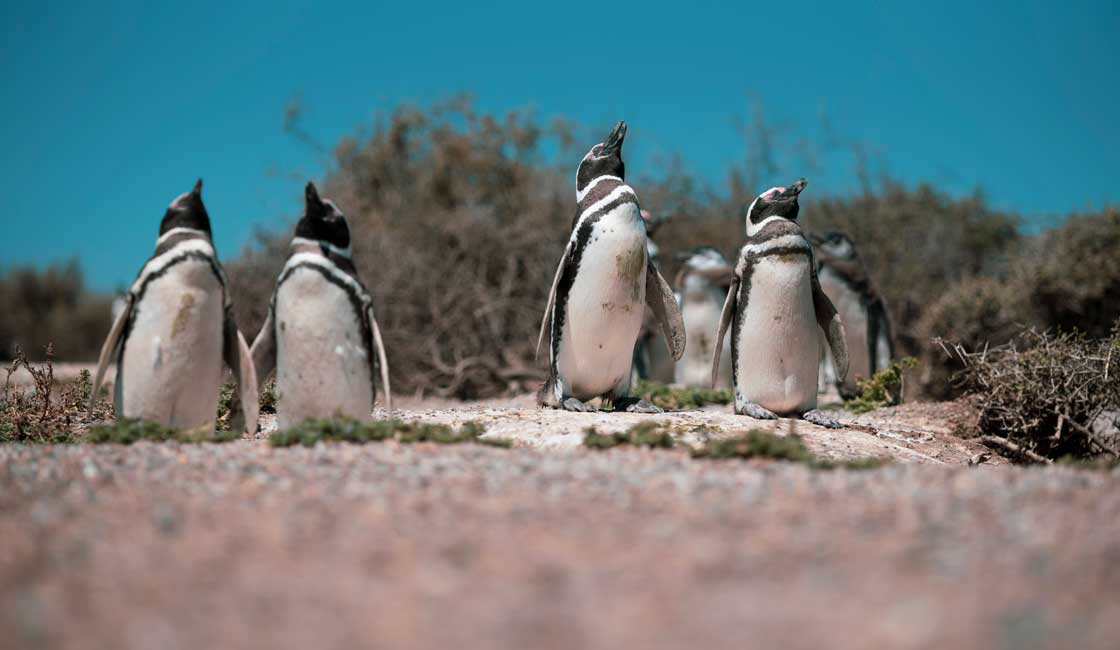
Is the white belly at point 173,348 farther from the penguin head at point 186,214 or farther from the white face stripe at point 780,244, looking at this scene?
the white face stripe at point 780,244

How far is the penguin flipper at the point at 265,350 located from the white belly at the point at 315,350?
0.52ft

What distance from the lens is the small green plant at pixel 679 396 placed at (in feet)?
27.9

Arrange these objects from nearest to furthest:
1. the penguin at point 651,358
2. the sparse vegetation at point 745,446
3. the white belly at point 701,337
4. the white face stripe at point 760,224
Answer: the sparse vegetation at point 745,446
the white face stripe at point 760,224
the white belly at point 701,337
the penguin at point 651,358

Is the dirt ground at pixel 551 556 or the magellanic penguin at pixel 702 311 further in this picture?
the magellanic penguin at pixel 702 311

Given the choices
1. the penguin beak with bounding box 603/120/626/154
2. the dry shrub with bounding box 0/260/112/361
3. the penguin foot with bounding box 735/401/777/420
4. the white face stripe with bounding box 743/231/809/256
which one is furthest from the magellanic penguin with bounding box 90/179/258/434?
the dry shrub with bounding box 0/260/112/361

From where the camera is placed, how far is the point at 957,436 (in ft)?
22.4

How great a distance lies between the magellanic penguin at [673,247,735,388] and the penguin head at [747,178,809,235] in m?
4.29

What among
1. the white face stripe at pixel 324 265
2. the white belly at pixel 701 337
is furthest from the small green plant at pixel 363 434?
the white belly at pixel 701 337

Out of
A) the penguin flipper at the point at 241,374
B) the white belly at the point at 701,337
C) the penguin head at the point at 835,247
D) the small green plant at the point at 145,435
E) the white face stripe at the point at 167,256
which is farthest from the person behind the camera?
the white belly at the point at 701,337

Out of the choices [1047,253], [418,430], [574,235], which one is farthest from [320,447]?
[1047,253]

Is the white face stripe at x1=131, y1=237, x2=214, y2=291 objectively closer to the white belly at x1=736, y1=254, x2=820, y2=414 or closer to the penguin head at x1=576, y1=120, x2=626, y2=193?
the penguin head at x1=576, y1=120, x2=626, y2=193

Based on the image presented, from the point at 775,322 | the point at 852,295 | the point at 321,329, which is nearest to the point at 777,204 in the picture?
the point at 775,322

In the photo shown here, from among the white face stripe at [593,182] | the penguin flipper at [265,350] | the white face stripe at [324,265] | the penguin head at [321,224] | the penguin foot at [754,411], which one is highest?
the white face stripe at [593,182]

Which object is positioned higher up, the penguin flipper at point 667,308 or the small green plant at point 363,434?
the penguin flipper at point 667,308
